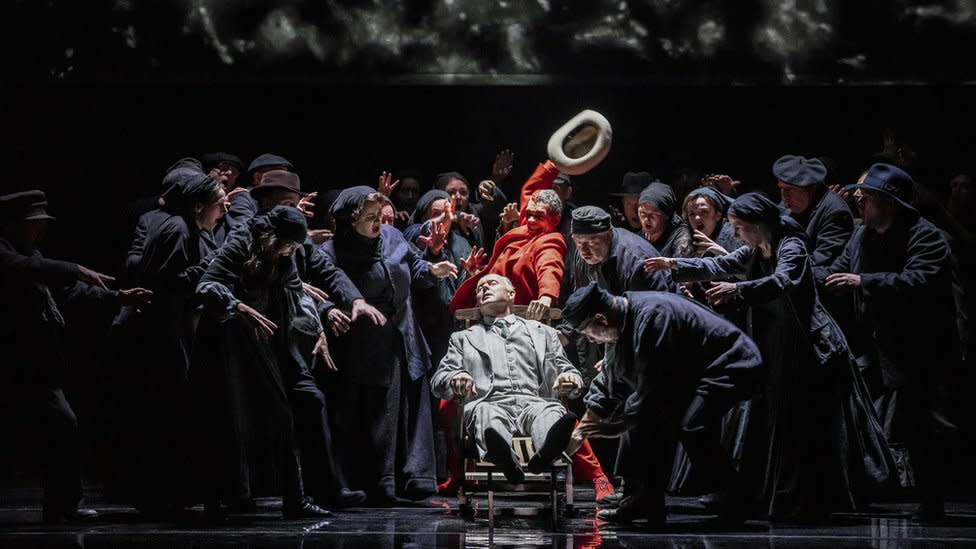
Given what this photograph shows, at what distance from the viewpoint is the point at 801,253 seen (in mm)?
5465

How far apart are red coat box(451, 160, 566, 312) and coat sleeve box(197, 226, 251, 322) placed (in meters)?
1.56

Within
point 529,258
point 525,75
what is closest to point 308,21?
point 525,75

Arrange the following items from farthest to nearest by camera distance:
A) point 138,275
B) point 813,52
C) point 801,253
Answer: point 813,52, point 138,275, point 801,253

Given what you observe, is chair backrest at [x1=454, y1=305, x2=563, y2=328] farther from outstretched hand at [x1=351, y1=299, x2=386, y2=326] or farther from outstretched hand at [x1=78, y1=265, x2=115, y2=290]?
outstretched hand at [x1=78, y1=265, x2=115, y2=290]

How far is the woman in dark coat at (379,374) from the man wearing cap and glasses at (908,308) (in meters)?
2.37

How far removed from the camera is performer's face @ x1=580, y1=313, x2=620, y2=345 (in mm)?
5234

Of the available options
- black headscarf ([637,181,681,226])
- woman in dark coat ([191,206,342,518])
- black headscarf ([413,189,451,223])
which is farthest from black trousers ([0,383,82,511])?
black headscarf ([637,181,681,226])

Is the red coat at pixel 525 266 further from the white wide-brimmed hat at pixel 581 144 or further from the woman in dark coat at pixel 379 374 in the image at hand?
the white wide-brimmed hat at pixel 581 144

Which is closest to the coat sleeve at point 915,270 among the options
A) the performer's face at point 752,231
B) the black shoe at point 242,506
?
the performer's face at point 752,231

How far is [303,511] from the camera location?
5707mm

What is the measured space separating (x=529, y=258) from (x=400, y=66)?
2153 millimetres

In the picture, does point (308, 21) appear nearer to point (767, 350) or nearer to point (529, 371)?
point (529, 371)

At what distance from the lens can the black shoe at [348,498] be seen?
609 cm

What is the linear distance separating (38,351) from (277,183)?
164 centimetres
